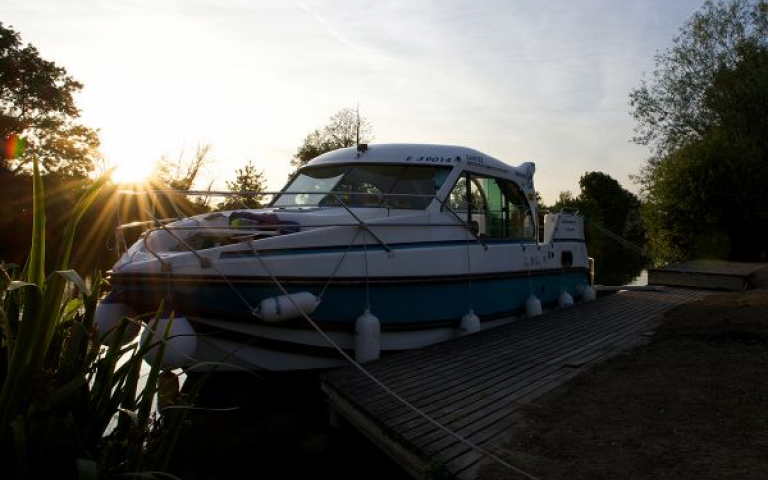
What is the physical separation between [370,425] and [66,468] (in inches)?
101

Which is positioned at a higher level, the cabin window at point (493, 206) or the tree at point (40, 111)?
the tree at point (40, 111)

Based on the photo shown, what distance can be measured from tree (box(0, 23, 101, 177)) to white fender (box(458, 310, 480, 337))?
22.7m

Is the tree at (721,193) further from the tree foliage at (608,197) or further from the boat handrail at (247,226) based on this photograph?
the tree foliage at (608,197)

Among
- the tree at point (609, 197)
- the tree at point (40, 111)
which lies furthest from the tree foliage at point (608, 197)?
the tree at point (40, 111)

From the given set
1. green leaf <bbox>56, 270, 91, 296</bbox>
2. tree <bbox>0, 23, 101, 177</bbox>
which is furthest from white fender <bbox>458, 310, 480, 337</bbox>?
tree <bbox>0, 23, 101, 177</bbox>

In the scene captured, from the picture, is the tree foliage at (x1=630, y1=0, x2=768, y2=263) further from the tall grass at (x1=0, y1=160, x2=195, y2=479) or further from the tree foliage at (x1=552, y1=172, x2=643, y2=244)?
the tree foliage at (x1=552, y1=172, x2=643, y2=244)

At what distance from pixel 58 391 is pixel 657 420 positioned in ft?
12.4

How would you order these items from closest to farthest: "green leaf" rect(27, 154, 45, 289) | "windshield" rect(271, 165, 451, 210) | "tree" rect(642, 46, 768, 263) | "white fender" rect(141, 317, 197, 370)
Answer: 1. "green leaf" rect(27, 154, 45, 289)
2. "white fender" rect(141, 317, 197, 370)
3. "windshield" rect(271, 165, 451, 210)
4. "tree" rect(642, 46, 768, 263)

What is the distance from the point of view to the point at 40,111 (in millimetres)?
29078

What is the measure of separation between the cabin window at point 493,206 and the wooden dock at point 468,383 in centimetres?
145

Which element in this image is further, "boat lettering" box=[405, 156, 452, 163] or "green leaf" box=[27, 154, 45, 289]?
"boat lettering" box=[405, 156, 452, 163]

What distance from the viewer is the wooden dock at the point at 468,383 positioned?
13.1 feet

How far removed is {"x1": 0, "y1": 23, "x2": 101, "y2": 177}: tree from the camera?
26.6 metres

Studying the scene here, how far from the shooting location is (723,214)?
20.1m
